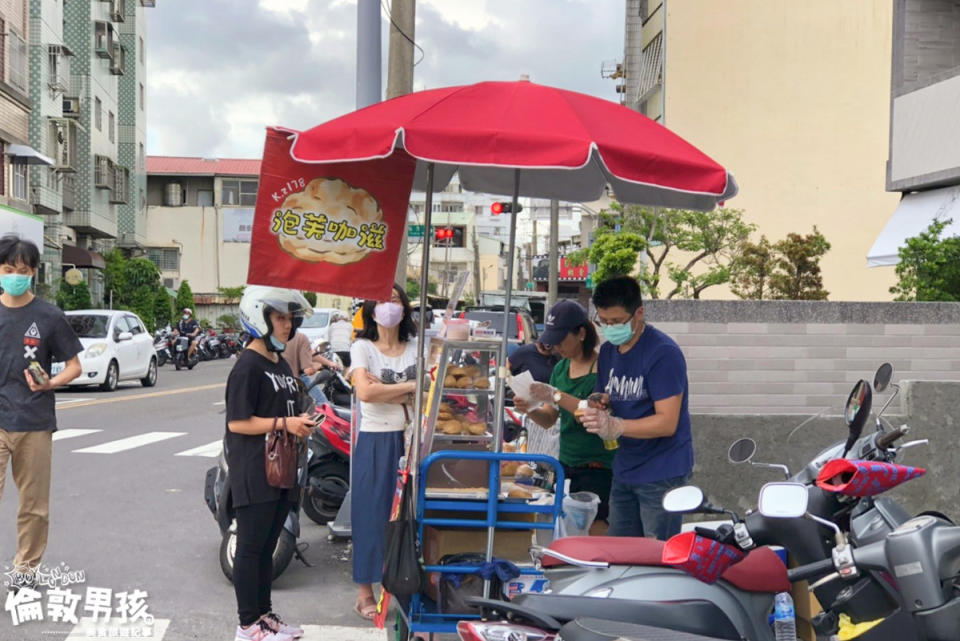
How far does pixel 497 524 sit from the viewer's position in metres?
4.81

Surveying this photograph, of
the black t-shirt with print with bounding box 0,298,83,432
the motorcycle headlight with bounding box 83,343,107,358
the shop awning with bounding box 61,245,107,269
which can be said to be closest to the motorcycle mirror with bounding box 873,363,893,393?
the black t-shirt with print with bounding box 0,298,83,432

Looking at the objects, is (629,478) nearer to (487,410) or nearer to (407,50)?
(487,410)

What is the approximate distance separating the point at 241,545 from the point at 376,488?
114 centimetres

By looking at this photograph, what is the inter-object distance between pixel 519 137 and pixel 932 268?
9.06 metres

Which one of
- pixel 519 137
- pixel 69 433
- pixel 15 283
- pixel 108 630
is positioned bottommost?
pixel 69 433

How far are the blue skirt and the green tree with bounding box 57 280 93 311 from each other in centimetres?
2880

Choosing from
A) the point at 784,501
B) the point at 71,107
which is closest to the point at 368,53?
the point at 784,501

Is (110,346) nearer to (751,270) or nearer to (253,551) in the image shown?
(751,270)

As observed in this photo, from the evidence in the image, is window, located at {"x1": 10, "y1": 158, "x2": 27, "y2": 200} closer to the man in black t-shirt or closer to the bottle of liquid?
the man in black t-shirt

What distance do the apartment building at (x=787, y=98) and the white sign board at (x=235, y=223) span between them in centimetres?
3365

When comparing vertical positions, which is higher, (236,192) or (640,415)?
(236,192)

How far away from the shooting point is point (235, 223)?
6044cm

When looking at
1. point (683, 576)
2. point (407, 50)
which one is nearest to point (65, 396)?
point (407, 50)

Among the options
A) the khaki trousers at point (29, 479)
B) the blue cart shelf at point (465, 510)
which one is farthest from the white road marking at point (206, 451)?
the blue cart shelf at point (465, 510)
